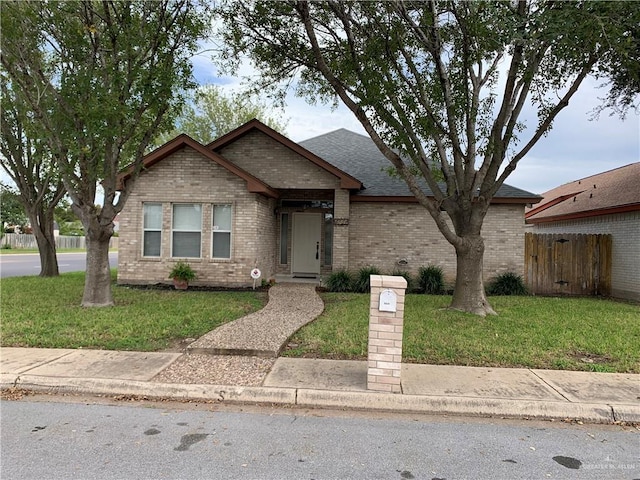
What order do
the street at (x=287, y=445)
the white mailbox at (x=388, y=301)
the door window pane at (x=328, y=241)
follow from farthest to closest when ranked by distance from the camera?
1. the door window pane at (x=328, y=241)
2. the white mailbox at (x=388, y=301)
3. the street at (x=287, y=445)

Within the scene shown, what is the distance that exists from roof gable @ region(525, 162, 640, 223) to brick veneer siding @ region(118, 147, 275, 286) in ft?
35.8

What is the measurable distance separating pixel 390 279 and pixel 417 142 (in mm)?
4896

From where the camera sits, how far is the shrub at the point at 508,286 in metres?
12.8

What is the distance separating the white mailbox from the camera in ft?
15.4

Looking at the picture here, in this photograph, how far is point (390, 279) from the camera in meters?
4.82

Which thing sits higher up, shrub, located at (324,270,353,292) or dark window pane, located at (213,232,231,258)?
dark window pane, located at (213,232,231,258)

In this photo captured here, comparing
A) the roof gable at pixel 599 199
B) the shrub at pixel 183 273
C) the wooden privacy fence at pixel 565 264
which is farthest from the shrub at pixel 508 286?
the shrub at pixel 183 273

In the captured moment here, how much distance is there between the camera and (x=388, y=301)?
4.71 m

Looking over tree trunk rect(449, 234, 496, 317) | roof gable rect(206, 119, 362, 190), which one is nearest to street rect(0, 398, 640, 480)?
tree trunk rect(449, 234, 496, 317)

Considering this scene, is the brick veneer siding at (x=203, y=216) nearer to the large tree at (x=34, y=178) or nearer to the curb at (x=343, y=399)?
the large tree at (x=34, y=178)

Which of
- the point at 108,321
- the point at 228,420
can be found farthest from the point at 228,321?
the point at 228,420

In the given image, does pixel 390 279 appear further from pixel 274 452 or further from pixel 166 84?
pixel 166 84

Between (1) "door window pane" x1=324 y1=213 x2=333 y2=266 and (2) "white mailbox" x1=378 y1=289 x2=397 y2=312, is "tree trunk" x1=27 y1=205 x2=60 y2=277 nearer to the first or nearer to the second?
(1) "door window pane" x1=324 y1=213 x2=333 y2=266

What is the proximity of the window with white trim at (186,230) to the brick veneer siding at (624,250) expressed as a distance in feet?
40.8
